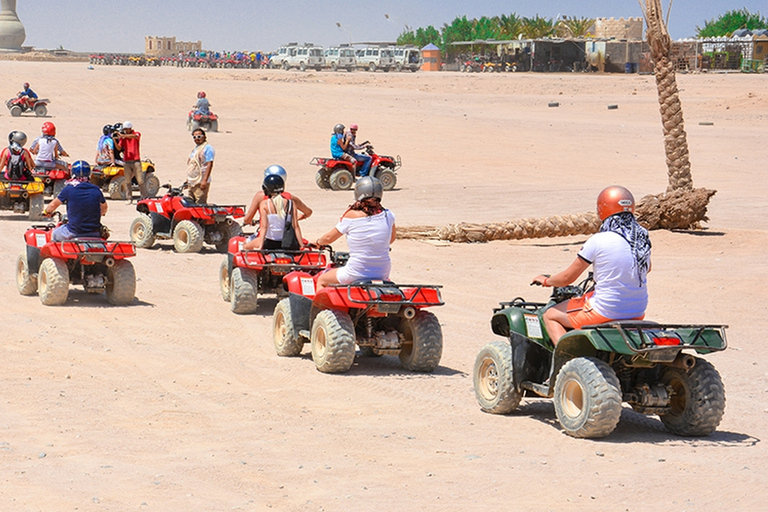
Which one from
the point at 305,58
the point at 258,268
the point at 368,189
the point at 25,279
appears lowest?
the point at 25,279

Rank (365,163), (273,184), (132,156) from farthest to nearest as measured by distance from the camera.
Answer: (365,163) < (132,156) < (273,184)

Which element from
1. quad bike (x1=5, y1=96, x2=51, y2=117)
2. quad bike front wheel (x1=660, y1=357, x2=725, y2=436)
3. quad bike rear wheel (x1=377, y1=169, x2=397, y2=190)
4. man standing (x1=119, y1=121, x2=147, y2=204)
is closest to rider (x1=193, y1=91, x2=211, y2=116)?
quad bike (x1=5, y1=96, x2=51, y2=117)

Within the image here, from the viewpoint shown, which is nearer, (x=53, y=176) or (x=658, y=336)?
(x=658, y=336)

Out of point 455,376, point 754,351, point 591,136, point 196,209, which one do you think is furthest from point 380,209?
point 591,136

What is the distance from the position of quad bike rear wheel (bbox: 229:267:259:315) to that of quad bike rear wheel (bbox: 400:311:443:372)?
2.96 m

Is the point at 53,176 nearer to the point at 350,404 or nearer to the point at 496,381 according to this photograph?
the point at 350,404

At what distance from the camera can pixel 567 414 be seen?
725 cm

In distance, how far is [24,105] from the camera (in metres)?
38.5

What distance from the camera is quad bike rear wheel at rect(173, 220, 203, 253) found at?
15644 mm

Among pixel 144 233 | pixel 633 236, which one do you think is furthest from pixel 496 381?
pixel 144 233

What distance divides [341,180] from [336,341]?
16.5 metres

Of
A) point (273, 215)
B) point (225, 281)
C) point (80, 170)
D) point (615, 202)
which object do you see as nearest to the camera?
point (615, 202)

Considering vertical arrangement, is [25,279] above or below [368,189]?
below

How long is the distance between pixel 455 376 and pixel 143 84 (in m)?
45.9
